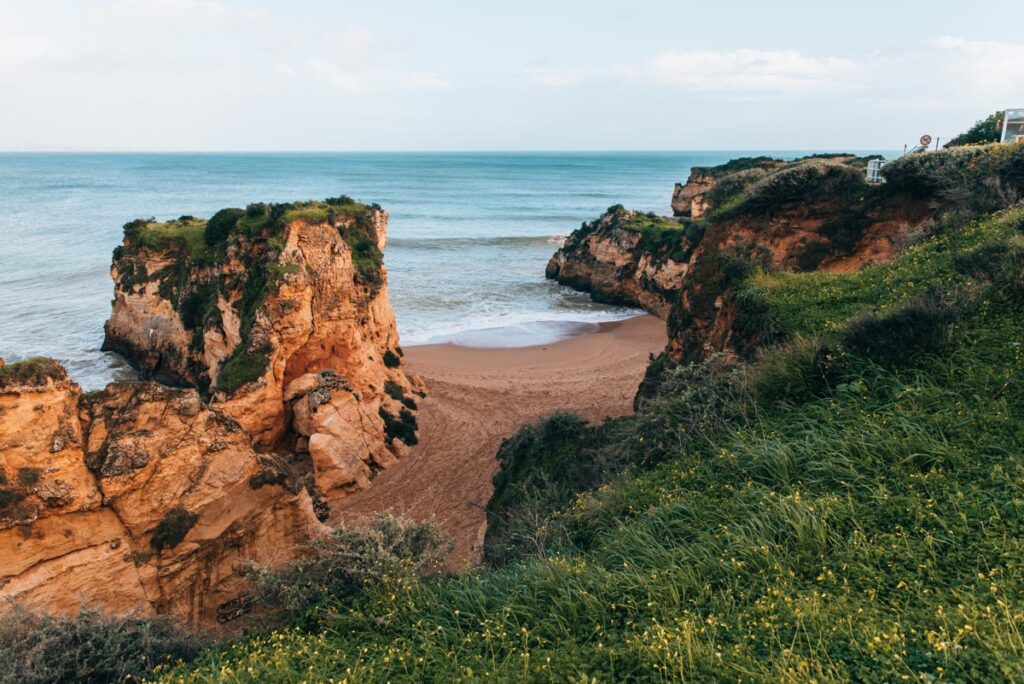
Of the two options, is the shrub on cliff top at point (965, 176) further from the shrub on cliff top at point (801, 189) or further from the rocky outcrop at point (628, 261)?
the rocky outcrop at point (628, 261)

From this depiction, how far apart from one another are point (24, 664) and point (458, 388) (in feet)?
55.2

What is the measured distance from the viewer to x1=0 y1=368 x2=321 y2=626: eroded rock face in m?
7.89

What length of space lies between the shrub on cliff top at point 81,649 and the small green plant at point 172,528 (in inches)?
83.0

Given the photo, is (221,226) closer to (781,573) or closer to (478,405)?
(478,405)

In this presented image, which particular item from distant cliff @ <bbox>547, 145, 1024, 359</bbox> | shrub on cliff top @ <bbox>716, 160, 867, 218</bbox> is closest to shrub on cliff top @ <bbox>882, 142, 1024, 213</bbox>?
distant cliff @ <bbox>547, 145, 1024, 359</bbox>

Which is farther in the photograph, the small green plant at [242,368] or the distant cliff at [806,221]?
the small green plant at [242,368]

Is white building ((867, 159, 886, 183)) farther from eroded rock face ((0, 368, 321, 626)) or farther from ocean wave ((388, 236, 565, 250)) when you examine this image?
ocean wave ((388, 236, 565, 250))

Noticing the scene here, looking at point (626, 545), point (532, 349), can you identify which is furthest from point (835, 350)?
point (532, 349)

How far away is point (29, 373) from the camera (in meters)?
8.16

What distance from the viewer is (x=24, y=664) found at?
579 cm

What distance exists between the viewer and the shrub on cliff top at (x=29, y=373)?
8023 millimetres

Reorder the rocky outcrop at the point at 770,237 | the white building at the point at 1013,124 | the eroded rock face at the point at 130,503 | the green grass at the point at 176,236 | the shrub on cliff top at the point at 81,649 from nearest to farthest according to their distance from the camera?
the shrub on cliff top at the point at 81,649 < the eroded rock face at the point at 130,503 < the rocky outcrop at the point at 770,237 < the white building at the point at 1013,124 < the green grass at the point at 176,236

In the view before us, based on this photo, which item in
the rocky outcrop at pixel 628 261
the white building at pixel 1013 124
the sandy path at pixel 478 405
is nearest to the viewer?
the sandy path at pixel 478 405

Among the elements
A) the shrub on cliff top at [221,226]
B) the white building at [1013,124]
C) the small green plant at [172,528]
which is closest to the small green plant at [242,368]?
the shrub on cliff top at [221,226]
